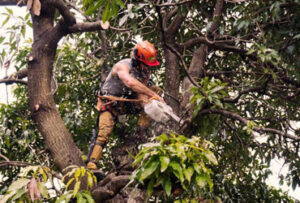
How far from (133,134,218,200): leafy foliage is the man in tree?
1268mm

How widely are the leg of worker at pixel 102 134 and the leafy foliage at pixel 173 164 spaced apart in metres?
1.31

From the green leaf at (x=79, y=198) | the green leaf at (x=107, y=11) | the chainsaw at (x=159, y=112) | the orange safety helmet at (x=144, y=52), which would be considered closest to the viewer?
the green leaf at (x=107, y=11)

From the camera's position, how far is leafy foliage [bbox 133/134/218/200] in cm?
237

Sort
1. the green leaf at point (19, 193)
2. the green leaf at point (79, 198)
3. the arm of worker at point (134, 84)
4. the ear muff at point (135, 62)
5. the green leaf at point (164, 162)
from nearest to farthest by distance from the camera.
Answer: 1. the green leaf at point (164, 162)
2. the green leaf at point (19, 193)
3. the green leaf at point (79, 198)
4. the arm of worker at point (134, 84)
5. the ear muff at point (135, 62)

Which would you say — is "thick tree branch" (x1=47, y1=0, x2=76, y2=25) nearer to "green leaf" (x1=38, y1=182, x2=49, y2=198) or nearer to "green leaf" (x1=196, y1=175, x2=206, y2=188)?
A: "green leaf" (x1=38, y1=182, x2=49, y2=198)

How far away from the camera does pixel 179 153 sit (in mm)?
2352

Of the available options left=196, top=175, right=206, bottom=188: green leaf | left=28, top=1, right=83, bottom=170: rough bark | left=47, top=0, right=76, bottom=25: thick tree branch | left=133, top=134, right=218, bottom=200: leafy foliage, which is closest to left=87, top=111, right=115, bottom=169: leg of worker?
left=28, top=1, right=83, bottom=170: rough bark

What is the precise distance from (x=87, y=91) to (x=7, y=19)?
52.4 inches

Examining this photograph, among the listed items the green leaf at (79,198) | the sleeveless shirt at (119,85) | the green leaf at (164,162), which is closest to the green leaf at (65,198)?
the green leaf at (79,198)

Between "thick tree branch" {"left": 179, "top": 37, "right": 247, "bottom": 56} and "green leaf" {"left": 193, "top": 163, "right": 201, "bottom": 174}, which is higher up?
"thick tree branch" {"left": 179, "top": 37, "right": 247, "bottom": 56}

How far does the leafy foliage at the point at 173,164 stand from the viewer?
2.37 metres

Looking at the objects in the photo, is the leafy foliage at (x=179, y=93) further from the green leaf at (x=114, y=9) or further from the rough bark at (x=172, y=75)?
the green leaf at (x=114, y=9)

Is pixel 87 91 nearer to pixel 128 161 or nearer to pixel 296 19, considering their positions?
pixel 128 161

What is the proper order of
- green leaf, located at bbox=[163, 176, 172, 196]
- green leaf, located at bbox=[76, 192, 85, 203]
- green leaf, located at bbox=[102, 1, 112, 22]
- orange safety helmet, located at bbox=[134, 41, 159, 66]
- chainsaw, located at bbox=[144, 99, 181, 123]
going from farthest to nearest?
1. orange safety helmet, located at bbox=[134, 41, 159, 66]
2. chainsaw, located at bbox=[144, 99, 181, 123]
3. green leaf, located at bbox=[76, 192, 85, 203]
4. green leaf, located at bbox=[102, 1, 112, 22]
5. green leaf, located at bbox=[163, 176, 172, 196]
